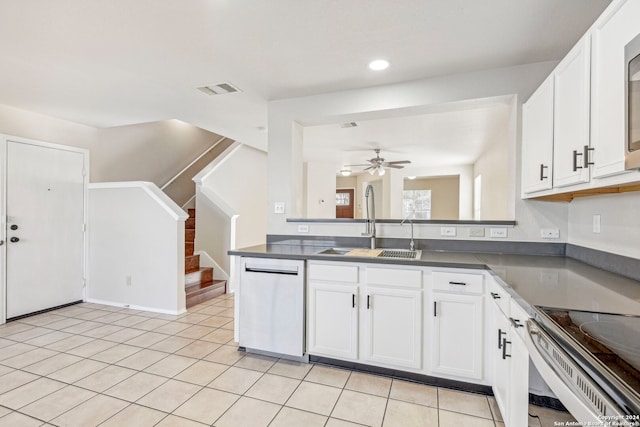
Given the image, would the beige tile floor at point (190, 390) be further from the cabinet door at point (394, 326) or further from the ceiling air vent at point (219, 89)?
the ceiling air vent at point (219, 89)

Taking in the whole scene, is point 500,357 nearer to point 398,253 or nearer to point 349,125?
point 398,253

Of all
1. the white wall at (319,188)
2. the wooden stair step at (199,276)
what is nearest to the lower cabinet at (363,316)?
the wooden stair step at (199,276)

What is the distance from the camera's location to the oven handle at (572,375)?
65cm

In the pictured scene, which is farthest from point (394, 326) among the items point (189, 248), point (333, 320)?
point (189, 248)

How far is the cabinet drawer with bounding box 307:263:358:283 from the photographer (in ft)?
7.48

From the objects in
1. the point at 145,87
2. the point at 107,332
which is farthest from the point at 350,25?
the point at 107,332

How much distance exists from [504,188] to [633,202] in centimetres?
293

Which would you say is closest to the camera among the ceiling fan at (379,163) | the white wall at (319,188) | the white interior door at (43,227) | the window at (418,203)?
the white interior door at (43,227)

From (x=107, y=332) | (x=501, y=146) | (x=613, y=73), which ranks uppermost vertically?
(x=501, y=146)

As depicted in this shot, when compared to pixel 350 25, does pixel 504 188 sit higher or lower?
lower

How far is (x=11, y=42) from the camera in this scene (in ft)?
7.02

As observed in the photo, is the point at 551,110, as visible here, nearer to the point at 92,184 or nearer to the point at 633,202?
the point at 633,202

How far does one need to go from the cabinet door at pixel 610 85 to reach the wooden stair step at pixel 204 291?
412 centimetres

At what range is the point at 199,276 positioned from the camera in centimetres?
458
